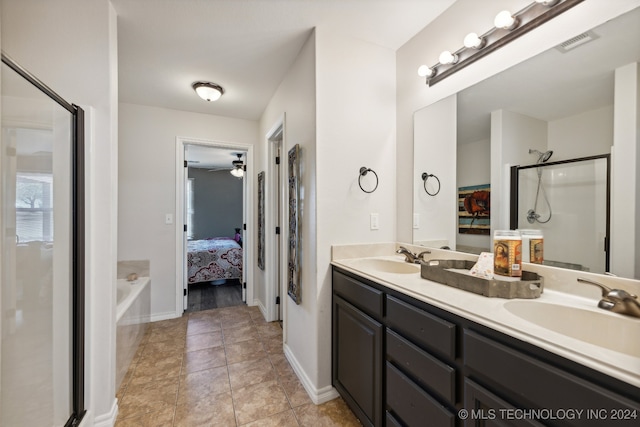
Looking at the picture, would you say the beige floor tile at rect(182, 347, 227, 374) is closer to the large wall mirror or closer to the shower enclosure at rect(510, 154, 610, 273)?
the large wall mirror

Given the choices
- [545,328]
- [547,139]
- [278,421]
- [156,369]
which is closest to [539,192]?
[547,139]

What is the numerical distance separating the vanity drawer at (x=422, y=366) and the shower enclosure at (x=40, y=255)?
162 centimetres

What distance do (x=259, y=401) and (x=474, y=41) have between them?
8.25 ft

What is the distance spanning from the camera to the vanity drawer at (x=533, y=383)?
1.99ft

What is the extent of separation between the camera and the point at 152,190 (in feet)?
10.3

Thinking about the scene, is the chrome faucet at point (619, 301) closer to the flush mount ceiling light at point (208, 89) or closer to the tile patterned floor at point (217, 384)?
the tile patterned floor at point (217, 384)

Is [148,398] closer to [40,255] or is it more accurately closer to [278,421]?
[278,421]

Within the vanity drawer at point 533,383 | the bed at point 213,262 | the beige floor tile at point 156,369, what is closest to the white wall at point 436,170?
the vanity drawer at point 533,383

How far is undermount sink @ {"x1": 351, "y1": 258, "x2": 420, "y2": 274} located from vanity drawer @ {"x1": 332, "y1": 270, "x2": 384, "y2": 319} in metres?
0.13

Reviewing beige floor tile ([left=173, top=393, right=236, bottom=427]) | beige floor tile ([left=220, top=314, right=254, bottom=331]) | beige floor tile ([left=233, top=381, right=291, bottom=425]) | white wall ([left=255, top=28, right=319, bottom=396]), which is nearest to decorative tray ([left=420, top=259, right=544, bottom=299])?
white wall ([left=255, top=28, right=319, bottom=396])

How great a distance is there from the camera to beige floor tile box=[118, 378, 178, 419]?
1725mm

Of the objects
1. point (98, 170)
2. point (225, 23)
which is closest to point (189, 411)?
point (98, 170)

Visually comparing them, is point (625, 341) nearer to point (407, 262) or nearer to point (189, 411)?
point (407, 262)

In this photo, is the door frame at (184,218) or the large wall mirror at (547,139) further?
the door frame at (184,218)
